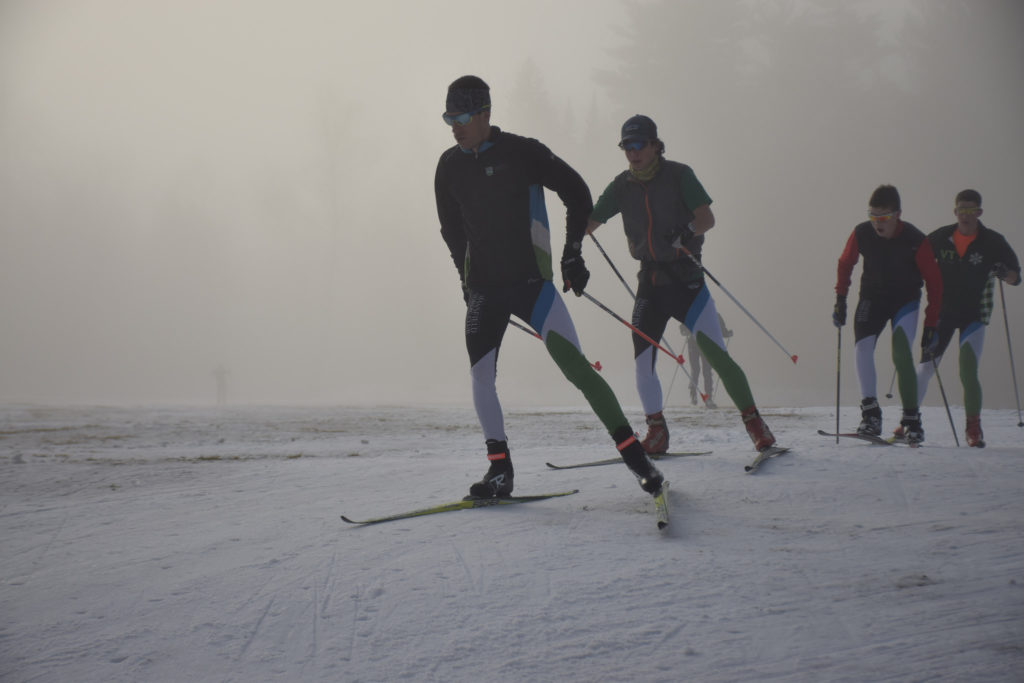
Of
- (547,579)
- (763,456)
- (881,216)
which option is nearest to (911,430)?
(881,216)

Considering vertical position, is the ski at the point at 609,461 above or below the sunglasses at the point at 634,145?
below

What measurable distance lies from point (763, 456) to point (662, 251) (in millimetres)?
1659

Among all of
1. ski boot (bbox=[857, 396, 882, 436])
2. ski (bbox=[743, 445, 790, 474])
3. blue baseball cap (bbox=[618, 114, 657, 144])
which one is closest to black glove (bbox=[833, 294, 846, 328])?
ski boot (bbox=[857, 396, 882, 436])

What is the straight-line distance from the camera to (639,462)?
10.9 feet

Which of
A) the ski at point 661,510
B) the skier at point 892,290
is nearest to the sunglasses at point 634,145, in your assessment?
the skier at point 892,290

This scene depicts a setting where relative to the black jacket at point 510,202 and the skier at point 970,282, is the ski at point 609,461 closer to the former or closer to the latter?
the black jacket at point 510,202

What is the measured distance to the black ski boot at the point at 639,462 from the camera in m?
3.26

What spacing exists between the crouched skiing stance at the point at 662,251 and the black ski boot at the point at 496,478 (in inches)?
66.3

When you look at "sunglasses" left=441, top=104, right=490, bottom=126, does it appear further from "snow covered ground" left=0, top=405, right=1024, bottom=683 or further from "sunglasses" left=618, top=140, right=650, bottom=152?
"snow covered ground" left=0, top=405, right=1024, bottom=683

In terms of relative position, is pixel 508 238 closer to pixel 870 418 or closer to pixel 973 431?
pixel 870 418

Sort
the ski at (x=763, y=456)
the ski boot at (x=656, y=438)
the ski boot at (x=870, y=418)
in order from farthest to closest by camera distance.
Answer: the ski boot at (x=870, y=418), the ski boot at (x=656, y=438), the ski at (x=763, y=456)

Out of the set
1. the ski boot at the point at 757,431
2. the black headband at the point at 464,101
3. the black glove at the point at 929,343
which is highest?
the black headband at the point at 464,101

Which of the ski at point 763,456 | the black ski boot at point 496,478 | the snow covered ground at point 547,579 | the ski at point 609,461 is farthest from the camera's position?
the ski at point 609,461

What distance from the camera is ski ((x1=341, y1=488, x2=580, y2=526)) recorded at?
11.1 feet
